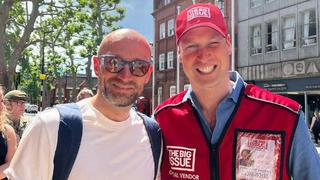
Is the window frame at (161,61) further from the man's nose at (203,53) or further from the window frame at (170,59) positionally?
the man's nose at (203,53)

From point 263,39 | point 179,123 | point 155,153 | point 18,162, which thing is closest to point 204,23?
point 179,123

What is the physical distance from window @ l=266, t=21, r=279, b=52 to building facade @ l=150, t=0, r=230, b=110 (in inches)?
417

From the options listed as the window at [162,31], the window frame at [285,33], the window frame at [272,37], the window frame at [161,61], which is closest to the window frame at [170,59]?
the window frame at [161,61]

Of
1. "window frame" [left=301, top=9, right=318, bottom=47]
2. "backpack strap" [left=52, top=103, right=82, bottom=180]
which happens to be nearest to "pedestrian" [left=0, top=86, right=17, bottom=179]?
"backpack strap" [left=52, top=103, right=82, bottom=180]

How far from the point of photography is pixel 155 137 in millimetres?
2875

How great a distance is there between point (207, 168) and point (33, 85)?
74.8m

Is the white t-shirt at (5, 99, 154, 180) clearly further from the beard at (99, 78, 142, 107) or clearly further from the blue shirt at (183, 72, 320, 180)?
the blue shirt at (183, 72, 320, 180)

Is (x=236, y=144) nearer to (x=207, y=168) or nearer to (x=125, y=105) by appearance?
(x=207, y=168)

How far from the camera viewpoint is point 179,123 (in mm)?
2986

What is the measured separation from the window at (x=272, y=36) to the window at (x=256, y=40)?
2.60ft

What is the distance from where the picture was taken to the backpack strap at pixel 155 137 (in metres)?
2.79

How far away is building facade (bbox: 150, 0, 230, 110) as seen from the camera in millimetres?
38062

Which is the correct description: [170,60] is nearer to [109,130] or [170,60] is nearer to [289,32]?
[289,32]

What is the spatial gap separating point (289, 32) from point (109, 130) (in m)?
24.7
